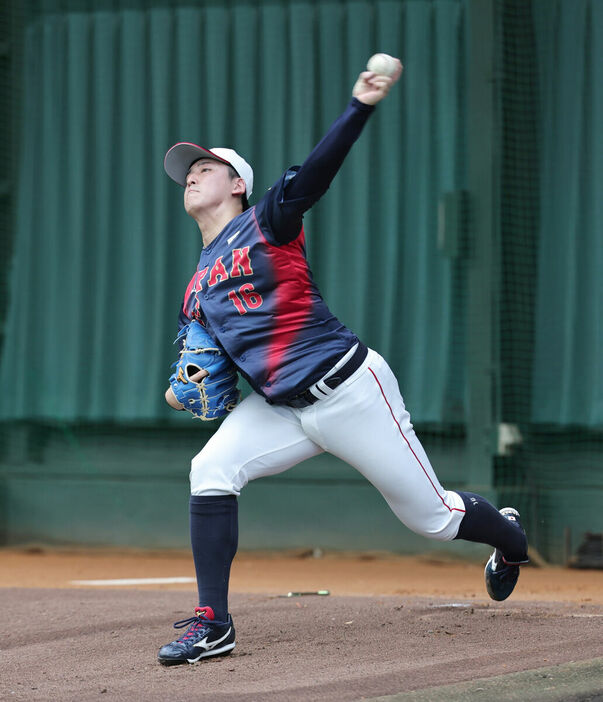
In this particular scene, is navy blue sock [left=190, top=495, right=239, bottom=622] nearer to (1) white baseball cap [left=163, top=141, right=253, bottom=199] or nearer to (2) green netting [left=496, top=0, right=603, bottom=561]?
(1) white baseball cap [left=163, top=141, right=253, bottom=199]

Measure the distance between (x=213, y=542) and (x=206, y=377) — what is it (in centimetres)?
62

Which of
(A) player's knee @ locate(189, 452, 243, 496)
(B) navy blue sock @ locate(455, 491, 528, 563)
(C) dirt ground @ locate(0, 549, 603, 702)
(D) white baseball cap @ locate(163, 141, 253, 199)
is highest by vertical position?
(D) white baseball cap @ locate(163, 141, 253, 199)

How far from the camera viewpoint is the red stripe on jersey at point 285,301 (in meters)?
4.45

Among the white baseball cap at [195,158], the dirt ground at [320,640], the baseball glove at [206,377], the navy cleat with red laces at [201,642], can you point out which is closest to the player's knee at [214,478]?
the baseball glove at [206,377]

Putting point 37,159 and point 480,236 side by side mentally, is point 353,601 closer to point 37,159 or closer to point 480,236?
point 480,236

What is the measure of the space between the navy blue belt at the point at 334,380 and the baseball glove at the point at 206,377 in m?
0.27

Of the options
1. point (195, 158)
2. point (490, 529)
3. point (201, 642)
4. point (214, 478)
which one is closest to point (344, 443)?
point (214, 478)

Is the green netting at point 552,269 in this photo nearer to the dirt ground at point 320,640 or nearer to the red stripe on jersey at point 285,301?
the dirt ground at point 320,640

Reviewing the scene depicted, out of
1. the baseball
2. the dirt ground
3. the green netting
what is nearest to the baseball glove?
the dirt ground

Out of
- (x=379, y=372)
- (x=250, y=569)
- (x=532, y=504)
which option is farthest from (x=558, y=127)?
(x=379, y=372)

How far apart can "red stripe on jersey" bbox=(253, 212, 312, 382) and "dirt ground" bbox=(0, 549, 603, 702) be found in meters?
1.11

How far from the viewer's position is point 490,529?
4852mm

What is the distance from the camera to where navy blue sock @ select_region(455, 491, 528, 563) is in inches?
188

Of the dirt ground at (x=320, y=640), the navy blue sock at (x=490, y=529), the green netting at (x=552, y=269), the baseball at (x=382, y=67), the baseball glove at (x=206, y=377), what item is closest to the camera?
the dirt ground at (x=320, y=640)
